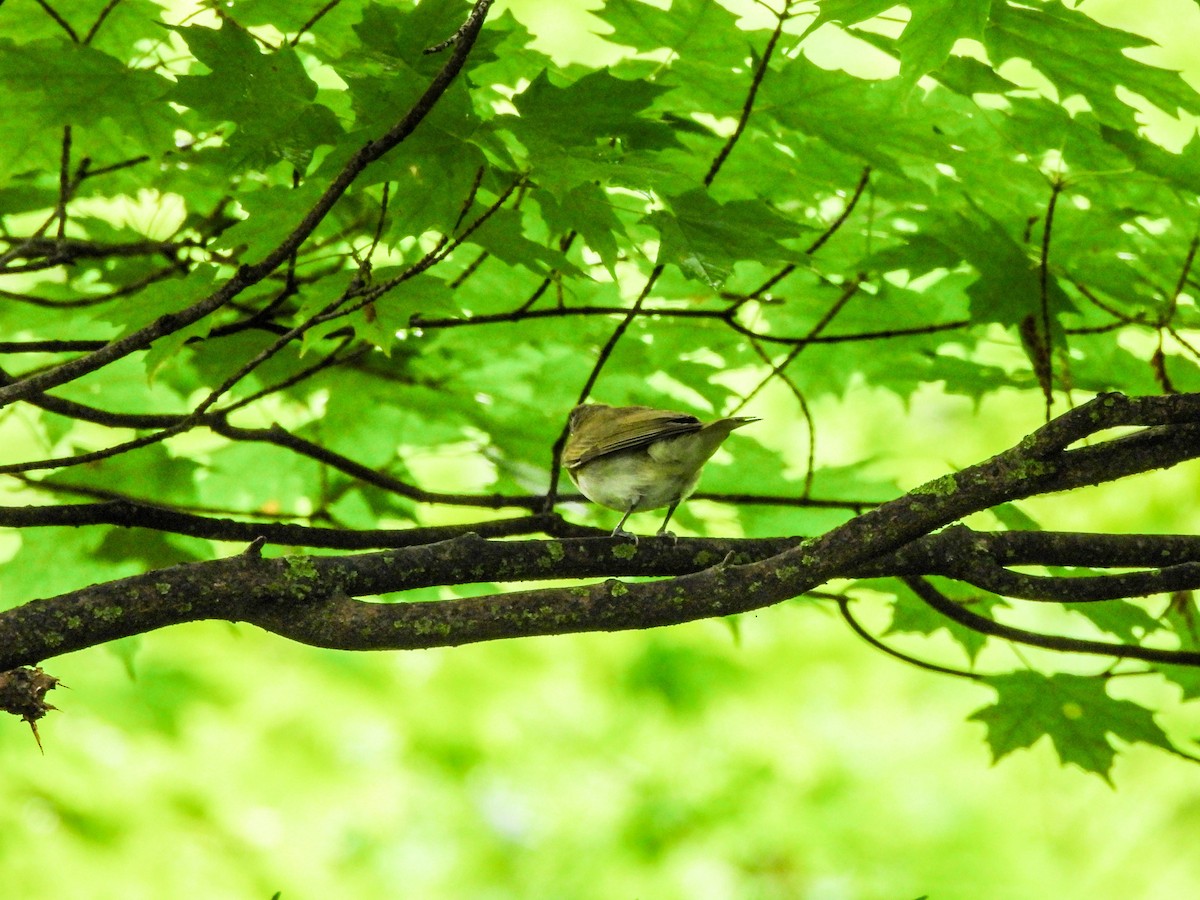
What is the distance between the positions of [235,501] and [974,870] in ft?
14.5

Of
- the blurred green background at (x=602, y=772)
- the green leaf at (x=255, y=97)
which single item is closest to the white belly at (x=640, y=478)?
the green leaf at (x=255, y=97)

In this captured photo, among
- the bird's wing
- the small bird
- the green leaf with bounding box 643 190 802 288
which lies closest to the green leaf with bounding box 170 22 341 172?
the green leaf with bounding box 643 190 802 288

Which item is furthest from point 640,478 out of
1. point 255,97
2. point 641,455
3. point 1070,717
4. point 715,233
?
point 255,97

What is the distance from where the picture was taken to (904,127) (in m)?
2.40

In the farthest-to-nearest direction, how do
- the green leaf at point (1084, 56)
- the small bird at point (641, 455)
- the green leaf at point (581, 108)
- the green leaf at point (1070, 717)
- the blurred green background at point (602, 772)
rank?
the blurred green background at point (602, 772)
the small bird at point (641, 455)
the green leaf at point (1070, 717)
the green leaf at point (1084, 56)
the green leaf at point (581, 108)

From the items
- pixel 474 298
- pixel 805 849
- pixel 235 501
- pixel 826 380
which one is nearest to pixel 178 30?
pixel 474 298

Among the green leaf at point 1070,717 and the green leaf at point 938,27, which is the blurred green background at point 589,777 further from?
the green leaf at point 938,27

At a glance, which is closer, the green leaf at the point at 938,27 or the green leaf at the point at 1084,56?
the green leaf at the point at 938,27

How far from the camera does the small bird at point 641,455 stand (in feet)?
9.68

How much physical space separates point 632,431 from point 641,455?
93 mm

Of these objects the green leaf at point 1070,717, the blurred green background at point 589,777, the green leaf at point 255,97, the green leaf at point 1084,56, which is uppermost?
the blurred green background at point 589,777

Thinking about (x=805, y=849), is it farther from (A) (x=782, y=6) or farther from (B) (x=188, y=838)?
(A) (x=782, y=6)

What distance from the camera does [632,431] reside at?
10.3 feet

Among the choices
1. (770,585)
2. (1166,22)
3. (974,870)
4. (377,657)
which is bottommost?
(770,585)
